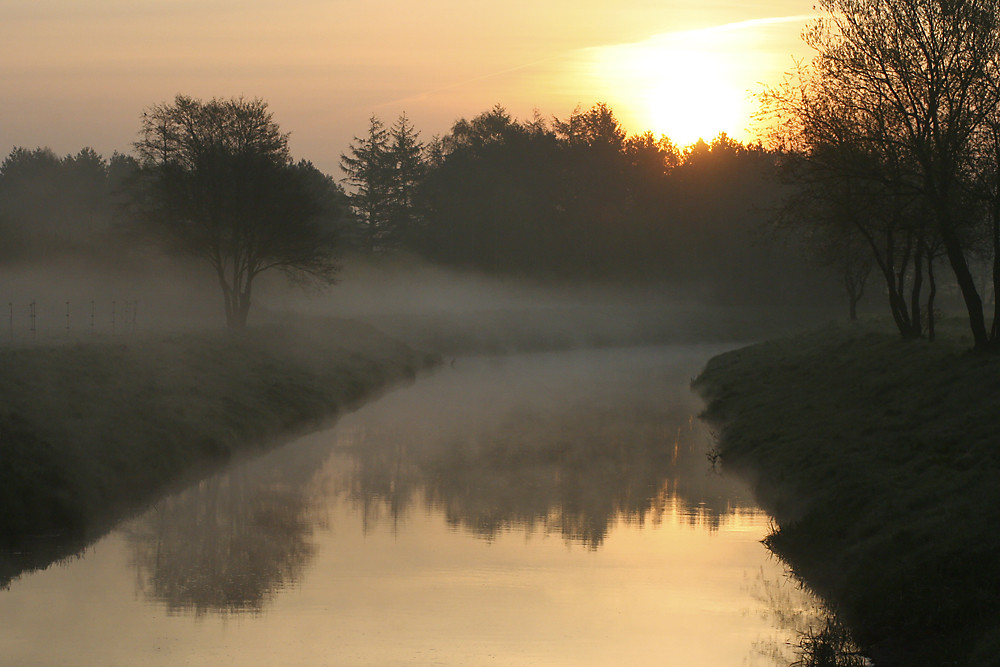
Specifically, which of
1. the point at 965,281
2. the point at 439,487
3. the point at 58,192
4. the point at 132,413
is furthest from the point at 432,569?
the point at 58,192

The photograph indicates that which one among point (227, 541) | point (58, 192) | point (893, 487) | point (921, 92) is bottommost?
point (227, 541)

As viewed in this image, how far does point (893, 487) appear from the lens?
1839 centimetres

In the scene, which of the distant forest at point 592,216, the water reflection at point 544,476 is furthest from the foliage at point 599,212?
the water reflection at point 544,476

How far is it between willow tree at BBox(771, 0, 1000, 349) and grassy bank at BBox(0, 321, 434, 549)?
64.4ft

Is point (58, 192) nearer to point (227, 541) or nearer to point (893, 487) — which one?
point (227, 541)

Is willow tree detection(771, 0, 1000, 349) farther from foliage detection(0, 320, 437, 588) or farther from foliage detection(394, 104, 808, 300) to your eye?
Answer: foliage detection(394, 104, 808, 300)

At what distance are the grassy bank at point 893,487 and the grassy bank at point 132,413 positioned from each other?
45.3 feet

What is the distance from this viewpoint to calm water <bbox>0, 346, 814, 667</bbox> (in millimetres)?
14844

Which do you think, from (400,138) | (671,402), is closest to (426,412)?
(671,402)

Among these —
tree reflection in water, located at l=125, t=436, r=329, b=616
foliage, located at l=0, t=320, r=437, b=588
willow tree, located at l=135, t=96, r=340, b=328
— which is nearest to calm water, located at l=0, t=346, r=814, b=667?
tree reflection in water, located at l=125, t=436, r=329, b=616

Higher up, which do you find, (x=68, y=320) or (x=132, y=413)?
(x=68, y=320)

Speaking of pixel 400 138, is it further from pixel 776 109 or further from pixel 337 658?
pixel 337 658

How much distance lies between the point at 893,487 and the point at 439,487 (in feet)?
38.9

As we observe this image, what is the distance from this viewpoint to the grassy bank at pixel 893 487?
1325 cm
